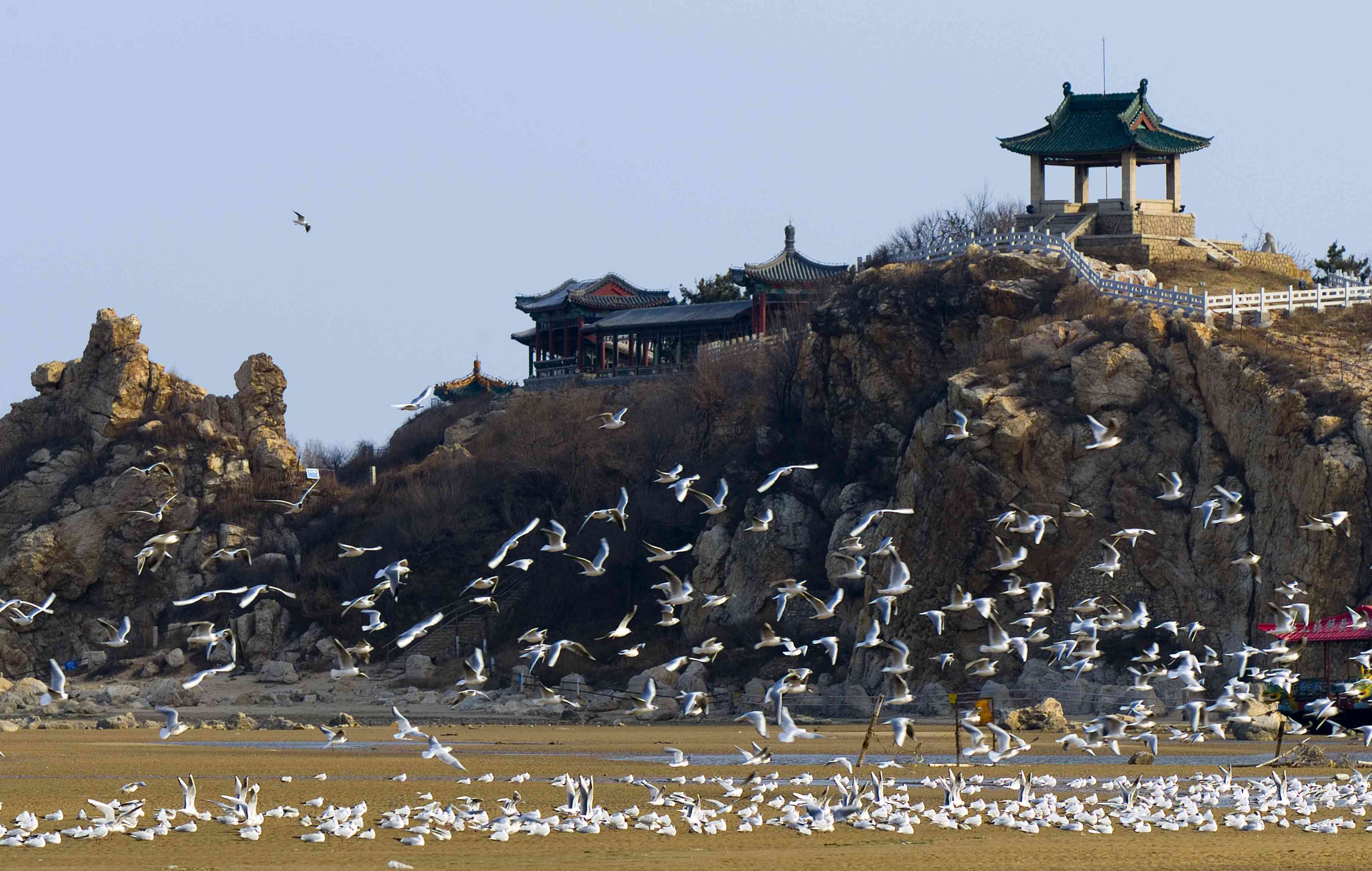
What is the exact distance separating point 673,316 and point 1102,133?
68.8ft

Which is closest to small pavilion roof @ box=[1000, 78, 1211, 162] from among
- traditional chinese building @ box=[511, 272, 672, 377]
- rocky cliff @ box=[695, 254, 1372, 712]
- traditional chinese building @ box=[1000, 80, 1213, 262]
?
traditional chinese building @ box=[1000, 80, 1213, 262]

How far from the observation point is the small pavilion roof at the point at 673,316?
79938 mm

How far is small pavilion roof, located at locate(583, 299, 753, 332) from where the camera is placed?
7994 cm

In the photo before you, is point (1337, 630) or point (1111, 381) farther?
point (1111, 381)

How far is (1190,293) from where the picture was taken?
54625 millimetres

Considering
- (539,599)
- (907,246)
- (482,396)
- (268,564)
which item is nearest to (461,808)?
(539,599)

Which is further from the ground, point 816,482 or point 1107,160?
point 1107,160

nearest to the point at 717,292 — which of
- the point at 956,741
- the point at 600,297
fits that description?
the point at 600,297

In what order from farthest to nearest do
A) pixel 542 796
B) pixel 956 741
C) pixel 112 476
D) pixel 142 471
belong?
pixel 112 476
pixel 142 471
pixel 956 741
pixel 542 796

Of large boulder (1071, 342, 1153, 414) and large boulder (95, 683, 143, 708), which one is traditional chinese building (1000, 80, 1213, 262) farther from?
large boulder (95, 683, 143, 708)

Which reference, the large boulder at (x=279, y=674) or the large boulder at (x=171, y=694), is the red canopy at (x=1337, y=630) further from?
the large boulder at (x=279, y=674)

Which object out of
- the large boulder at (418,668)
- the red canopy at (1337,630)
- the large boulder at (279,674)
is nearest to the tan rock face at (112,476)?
the large boulder at (279,674)

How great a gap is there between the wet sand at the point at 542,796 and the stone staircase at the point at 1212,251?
25291mm

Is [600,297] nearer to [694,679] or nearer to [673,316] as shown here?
[673,316]
